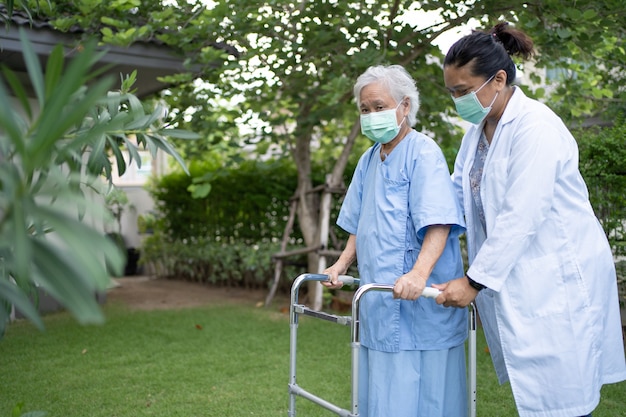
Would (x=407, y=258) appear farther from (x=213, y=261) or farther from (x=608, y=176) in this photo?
(x=213, y=261)

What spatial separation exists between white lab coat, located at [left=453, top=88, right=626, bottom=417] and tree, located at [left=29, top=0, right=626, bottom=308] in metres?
2.93

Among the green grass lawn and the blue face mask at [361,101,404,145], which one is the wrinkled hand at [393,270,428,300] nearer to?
the blue face mask at [361,101,404,145]

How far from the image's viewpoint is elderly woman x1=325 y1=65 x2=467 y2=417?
2.30 m

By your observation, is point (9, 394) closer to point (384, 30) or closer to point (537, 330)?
point (537, 330)

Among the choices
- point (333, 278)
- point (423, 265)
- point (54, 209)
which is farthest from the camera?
point (333, 278)

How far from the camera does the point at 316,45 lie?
5.59 m

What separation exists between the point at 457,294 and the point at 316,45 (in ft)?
12.5

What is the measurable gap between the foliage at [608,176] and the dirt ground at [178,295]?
11.4 feet

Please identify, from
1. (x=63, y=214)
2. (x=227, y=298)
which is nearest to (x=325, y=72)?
(x=227, y=298)

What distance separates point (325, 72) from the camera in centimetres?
609

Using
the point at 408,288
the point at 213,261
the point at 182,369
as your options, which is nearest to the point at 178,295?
the point at 213,261

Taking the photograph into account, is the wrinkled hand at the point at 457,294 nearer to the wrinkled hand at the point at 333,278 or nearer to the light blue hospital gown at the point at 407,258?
the light blue hospital gown at the point at 407,258

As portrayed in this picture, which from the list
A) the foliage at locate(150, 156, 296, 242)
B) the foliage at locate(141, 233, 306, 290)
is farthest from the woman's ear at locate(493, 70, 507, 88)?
the foliage at locate(141, 233, 306, 290)

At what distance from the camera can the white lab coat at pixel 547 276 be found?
2.11 m
